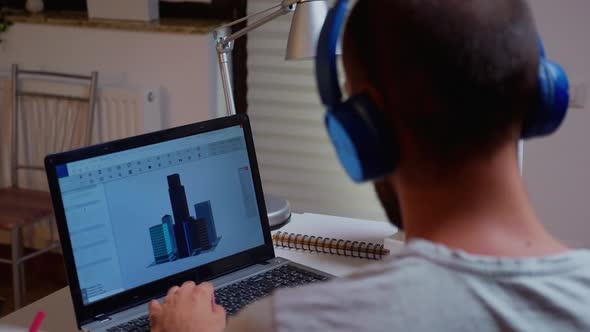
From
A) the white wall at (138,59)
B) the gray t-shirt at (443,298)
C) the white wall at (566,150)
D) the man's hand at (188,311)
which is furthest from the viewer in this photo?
the white wall at (138,59)

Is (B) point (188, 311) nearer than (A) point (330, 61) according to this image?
No

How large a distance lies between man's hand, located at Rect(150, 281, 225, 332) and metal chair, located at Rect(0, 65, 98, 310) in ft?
5.31

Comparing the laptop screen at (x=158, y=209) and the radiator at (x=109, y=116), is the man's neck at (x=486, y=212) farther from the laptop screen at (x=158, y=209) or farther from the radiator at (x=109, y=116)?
the radiator at (x=109, y=116)

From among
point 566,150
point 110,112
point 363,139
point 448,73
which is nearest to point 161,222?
point 363,139

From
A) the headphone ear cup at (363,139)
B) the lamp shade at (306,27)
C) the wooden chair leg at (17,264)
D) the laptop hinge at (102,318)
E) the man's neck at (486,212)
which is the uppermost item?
the lamp shade at (306,27)

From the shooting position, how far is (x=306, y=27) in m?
1.63

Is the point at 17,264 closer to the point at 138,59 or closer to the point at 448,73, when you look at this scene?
the point at 138,59

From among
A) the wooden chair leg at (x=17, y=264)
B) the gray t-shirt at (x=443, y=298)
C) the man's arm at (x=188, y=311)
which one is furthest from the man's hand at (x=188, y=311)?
the wooden chair leg at (x=17, y=264)

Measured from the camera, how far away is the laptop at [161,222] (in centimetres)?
127

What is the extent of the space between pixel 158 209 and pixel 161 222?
2 centimetres

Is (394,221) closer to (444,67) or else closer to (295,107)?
(444,67)

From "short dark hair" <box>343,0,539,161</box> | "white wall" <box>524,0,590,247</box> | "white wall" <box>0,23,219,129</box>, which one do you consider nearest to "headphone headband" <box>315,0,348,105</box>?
"short dark hair" <box>343,0,539,161</box>

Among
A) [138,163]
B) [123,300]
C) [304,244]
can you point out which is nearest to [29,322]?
[123,300]

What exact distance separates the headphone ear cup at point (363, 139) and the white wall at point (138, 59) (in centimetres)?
218
